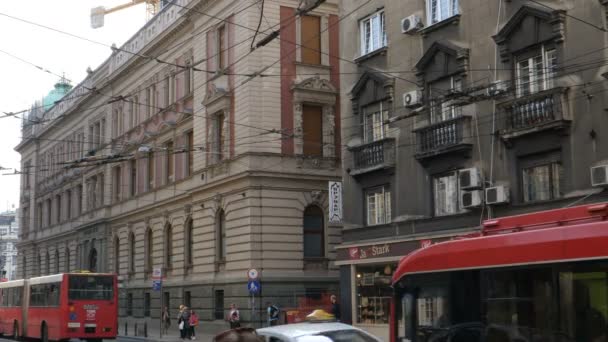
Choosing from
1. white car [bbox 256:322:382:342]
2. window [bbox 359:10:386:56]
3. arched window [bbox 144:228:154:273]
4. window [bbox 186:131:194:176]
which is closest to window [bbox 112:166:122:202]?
arched window [bbox 144:228:154:273]

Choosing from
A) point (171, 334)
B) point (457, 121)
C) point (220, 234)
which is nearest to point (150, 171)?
point (220, 234)

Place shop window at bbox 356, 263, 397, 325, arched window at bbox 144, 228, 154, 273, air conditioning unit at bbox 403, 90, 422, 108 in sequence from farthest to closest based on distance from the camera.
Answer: arched window at bbox 144, 228, 154, 273 → shop window at bbox 356, 263, 397, 325 → air conditioning unit at bbox 403, 90, 422, 108

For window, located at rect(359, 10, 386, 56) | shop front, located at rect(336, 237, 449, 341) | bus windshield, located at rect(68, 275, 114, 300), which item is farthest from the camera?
bus windshield, located at rect(68, 275, 114, 300)

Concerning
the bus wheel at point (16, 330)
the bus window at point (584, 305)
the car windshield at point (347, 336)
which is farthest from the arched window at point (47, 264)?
the bus window at point (584, 305)

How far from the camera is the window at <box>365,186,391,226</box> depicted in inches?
1073

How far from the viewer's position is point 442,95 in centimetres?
2402

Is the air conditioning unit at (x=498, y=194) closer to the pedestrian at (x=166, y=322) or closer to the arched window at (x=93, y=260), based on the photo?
the pedestrian at (x=166, y=322)

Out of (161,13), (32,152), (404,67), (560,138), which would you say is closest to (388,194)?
(404,67)

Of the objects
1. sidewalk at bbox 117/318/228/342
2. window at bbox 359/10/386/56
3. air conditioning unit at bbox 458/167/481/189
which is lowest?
sidewalk at bbox 117/318/228/342

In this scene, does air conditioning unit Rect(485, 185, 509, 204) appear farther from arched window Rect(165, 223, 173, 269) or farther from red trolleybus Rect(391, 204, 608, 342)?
arched window Rect(165, 223, 173, 269)

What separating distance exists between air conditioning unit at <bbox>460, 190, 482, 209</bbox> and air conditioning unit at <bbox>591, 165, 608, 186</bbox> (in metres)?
3.73

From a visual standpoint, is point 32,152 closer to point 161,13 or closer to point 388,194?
point 161,13

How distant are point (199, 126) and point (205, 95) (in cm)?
169

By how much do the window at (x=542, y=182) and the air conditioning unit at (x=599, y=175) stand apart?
1.45 meters
